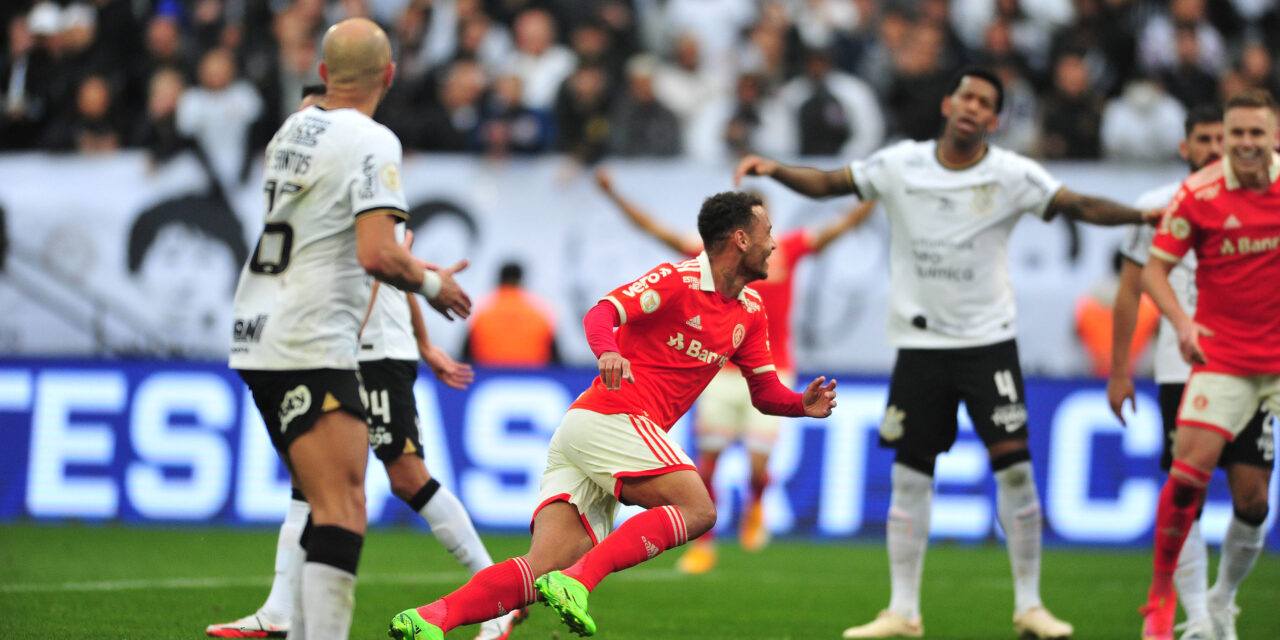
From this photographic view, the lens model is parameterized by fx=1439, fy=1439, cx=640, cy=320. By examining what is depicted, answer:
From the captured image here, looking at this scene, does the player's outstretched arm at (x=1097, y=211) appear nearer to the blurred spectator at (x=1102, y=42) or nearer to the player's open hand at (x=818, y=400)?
the player's open hand at (x=818, y=400)

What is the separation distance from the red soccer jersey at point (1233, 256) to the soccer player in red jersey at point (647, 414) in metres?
2.10

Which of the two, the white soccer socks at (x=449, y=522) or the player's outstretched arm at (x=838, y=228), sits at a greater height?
the player's outstretched arm at (x=838, y=228)

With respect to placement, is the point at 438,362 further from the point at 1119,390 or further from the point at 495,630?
the point at 1119,390

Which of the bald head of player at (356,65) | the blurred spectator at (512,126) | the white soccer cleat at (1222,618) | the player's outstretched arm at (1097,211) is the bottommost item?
the white soccer cleat at (1222,618)

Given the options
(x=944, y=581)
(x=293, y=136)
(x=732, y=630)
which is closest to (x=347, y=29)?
(x=293, y=136)

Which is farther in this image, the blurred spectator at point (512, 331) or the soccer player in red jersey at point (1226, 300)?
the blurred spectator at point (512, 331)

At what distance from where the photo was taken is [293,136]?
17.1ft

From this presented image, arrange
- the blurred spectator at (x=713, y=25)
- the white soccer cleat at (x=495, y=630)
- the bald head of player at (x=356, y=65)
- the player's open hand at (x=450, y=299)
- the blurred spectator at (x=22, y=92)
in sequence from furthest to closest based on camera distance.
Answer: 1. the blurred spectator at (x=713, y=25)
2. the blurred spectator at (x=22, y=92)
3. the white soccer cleat at (x=495, y=630)
4. the bald head of player at (x=356, y=65)
5. the player's open hand at (x=450, y=299)

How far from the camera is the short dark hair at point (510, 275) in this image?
1352 centimetres

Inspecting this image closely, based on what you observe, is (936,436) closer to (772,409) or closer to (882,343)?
(772,409)

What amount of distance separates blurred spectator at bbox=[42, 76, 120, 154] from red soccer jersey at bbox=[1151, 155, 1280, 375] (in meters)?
11.5

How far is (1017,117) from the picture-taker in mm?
15508

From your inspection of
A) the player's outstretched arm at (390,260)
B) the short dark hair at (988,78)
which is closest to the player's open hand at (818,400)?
the player's outstretched arm at (390,260)

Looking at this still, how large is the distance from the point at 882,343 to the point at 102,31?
9.81m
